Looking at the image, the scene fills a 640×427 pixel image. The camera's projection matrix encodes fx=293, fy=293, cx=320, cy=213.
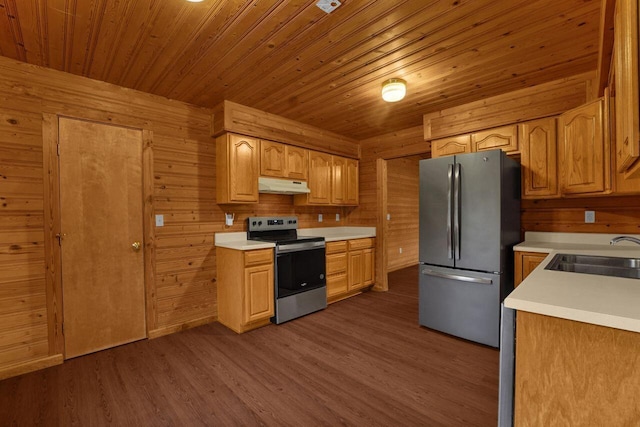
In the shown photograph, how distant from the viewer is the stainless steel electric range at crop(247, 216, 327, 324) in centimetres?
336

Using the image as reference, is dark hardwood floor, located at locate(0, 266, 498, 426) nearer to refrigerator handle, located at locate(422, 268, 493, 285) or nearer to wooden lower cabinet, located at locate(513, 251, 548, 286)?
refrigerator handle, located at locate(422, 268, 493, 285)

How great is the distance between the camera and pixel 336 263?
4094mm

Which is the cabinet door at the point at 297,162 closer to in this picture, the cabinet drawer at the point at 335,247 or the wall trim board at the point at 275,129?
the wall trim board at the point at 275,129

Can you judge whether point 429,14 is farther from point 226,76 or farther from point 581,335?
point 581,335

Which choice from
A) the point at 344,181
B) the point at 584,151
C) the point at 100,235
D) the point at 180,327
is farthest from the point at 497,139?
the point at 100,235

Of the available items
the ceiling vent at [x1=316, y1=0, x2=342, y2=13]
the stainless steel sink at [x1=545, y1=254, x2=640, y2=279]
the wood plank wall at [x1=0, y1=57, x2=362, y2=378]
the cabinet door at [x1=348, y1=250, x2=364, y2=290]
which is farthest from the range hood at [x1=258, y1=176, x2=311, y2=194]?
the stainless steel sink at [x1=545, y1=254, x2=640, y2=279]

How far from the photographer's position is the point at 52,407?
6.41 feet

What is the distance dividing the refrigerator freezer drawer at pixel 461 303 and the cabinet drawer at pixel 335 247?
127cm

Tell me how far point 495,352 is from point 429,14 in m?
2.77

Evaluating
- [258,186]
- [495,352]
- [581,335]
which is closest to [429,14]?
[581,335]

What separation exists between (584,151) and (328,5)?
2.44 m

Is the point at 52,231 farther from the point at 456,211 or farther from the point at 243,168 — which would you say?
the point at 456,211

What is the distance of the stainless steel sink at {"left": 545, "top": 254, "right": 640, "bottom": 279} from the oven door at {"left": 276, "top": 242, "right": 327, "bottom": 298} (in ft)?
7.85

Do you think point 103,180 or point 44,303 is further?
point 103,180
